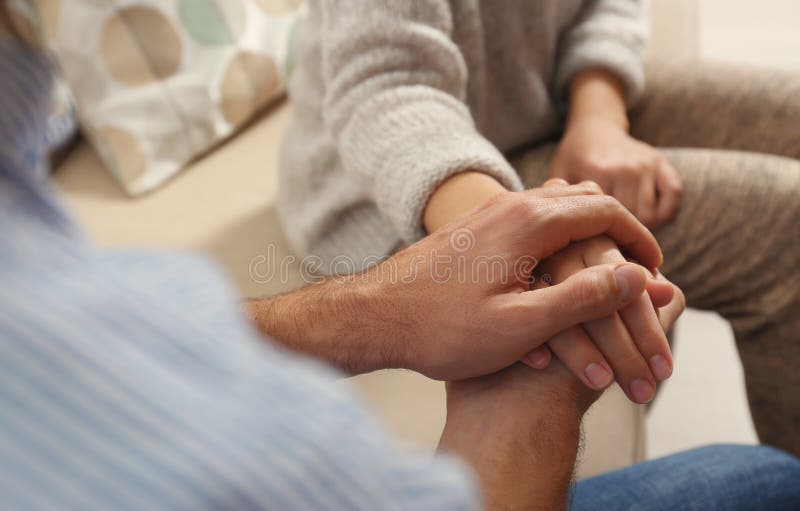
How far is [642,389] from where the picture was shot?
61cm

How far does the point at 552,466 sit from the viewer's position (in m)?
0.56

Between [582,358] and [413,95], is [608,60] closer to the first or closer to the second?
[413,95]

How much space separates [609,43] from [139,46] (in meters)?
0.65

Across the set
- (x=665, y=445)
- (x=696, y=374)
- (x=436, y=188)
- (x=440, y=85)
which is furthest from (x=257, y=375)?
(x=696, y=374)

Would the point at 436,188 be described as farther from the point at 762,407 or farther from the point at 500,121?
the point at 762,407

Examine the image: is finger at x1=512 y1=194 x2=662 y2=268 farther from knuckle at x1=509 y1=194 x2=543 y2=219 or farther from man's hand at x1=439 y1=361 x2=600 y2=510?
man's hand at x1=439 y1=361 x2=600 y2=510

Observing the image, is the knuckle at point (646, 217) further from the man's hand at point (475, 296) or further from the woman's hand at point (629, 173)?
the man's hand at point (475, 296)

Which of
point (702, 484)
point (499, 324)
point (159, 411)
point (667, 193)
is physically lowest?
point (702, 484)

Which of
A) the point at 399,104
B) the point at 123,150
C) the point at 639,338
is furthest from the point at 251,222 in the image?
the point at 639,338

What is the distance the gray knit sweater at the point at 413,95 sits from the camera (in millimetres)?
727

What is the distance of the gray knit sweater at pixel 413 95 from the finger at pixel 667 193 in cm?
16

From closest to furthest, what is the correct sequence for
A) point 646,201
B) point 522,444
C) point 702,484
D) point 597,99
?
1. point 522,444
2. point 702,484
3. point 646,201
4. point 597,99

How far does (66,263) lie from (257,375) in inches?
3.0

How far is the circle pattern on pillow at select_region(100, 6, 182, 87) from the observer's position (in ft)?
3.36
